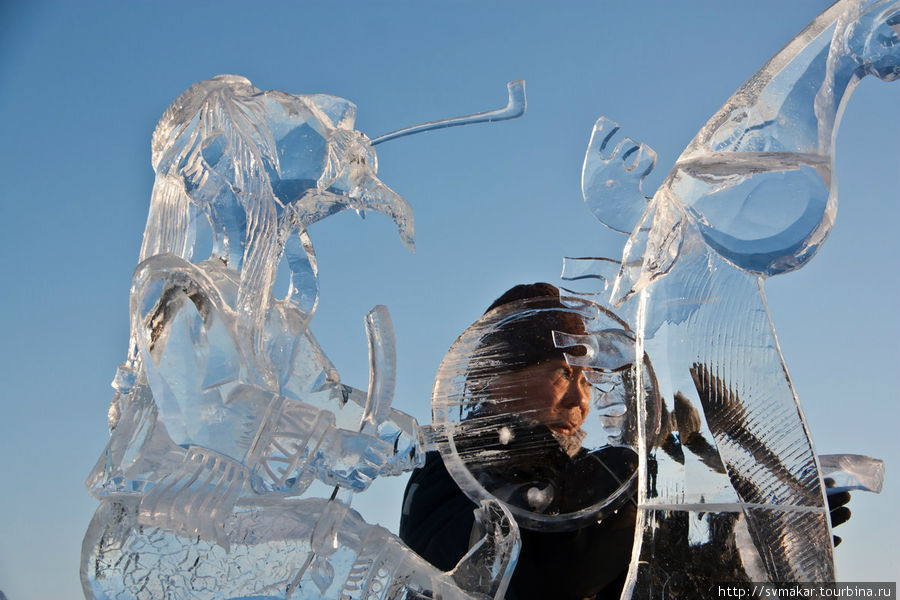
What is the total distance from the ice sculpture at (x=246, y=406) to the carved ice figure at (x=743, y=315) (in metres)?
0.31

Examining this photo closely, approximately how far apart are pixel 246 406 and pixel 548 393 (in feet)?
2.35

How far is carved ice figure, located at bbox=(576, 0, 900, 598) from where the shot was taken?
4.13ft

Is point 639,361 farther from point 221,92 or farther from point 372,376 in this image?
point 221,92

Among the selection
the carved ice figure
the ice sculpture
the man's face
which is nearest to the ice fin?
the carved ice figure

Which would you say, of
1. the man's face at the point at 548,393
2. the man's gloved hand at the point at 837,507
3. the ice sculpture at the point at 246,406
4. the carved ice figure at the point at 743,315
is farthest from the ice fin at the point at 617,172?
the man's gloved hand at the point at 837,507

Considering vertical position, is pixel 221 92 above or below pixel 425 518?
above

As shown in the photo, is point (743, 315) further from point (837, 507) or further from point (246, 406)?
point (246, 406)

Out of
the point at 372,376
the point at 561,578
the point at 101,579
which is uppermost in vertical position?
the point at 372,376

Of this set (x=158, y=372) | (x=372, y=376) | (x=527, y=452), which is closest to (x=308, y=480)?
(x=372, y=376)

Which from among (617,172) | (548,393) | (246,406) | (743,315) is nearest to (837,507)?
(743,315)

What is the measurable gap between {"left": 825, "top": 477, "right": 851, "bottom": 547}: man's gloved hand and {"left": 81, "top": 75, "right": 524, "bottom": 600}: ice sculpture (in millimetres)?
629

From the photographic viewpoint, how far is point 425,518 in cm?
205

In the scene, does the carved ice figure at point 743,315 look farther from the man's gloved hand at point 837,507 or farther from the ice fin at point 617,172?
the man's gloved hand at point 837,507

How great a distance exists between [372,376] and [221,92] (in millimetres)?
585
